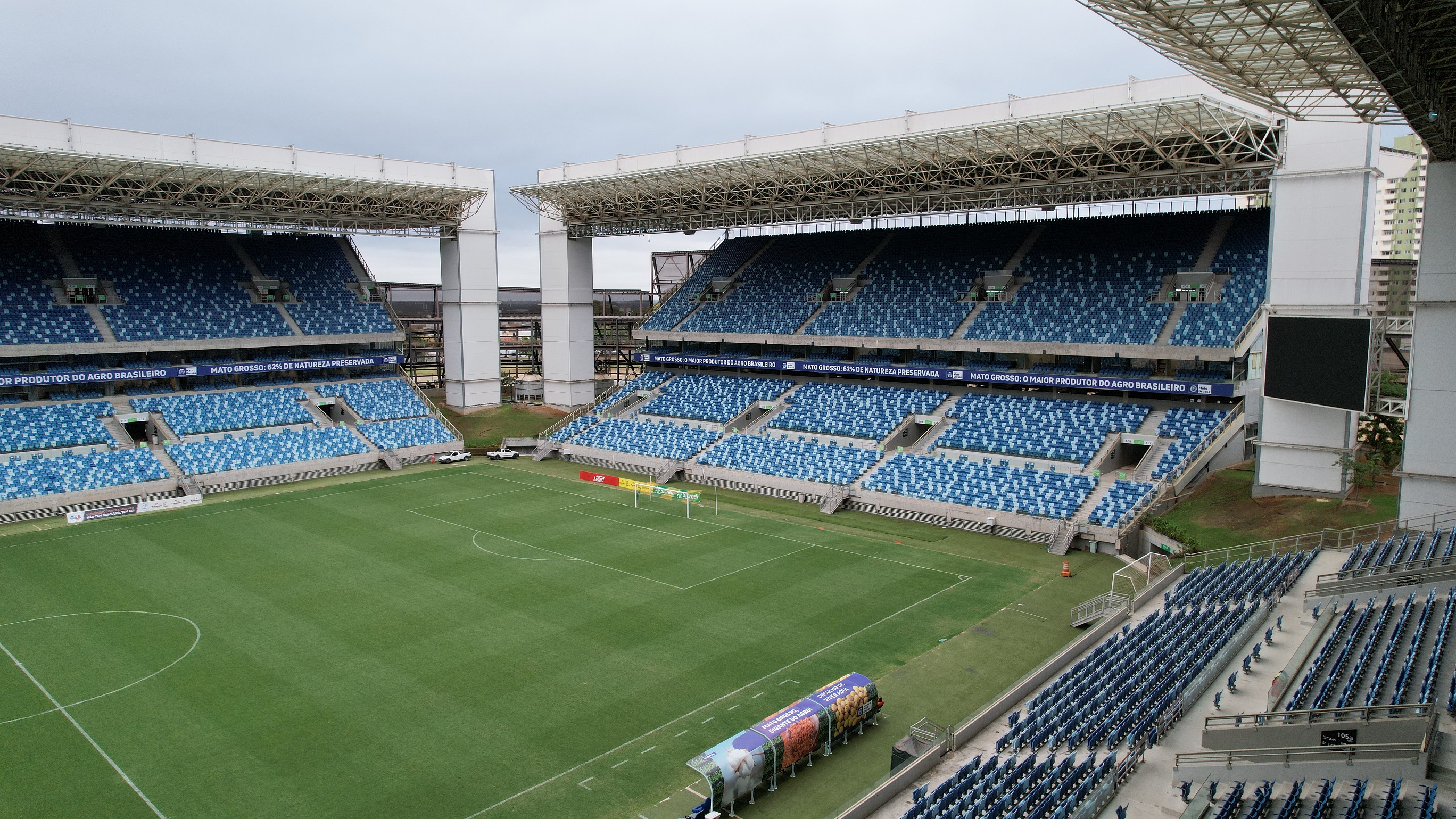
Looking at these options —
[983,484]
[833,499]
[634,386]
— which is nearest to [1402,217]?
[634,386]

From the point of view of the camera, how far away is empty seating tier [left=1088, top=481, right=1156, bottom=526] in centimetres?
3128

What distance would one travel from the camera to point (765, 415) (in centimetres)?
4856

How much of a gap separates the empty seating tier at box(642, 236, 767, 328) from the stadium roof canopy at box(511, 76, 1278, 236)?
588 cm

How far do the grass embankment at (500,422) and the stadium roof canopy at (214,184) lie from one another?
1157cm

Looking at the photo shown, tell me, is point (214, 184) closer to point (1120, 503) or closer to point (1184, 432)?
point (1120, 503)

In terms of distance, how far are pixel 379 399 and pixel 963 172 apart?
35649 millimetres

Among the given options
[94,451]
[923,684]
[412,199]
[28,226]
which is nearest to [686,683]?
[923,684]

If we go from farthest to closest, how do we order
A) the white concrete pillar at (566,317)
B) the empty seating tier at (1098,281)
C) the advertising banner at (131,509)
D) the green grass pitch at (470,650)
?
the white concrete pillar at (566,317)
the empty seating tier at (1098,281)
the advertising banner at (131,509)
the green grass pitch at (470,650)

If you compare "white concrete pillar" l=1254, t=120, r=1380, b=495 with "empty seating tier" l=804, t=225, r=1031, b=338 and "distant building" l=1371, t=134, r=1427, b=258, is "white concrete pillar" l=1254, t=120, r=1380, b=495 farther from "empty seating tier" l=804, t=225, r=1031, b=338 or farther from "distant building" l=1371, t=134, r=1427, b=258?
"distant building" l=1371, t=134, r=1427, b=258

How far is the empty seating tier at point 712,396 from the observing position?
49.2m

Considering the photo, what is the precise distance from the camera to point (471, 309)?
55156mm

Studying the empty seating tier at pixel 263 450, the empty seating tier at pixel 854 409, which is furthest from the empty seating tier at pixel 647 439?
the empty seating tier at pixel 263 450

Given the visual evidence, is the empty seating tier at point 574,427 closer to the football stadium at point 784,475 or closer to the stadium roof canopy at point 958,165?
the football stadium at point 784,475

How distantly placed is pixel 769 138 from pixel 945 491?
63.9ft
